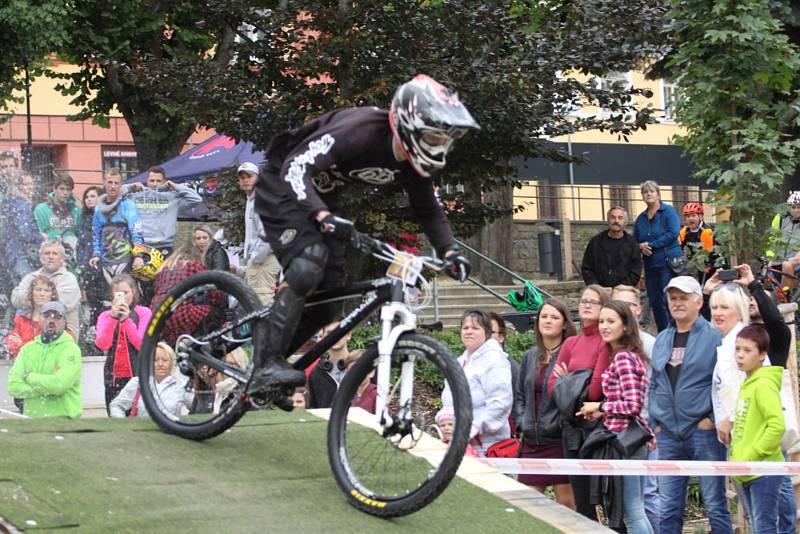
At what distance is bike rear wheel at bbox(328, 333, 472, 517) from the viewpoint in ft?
18.8

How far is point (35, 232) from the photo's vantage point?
12.7 m

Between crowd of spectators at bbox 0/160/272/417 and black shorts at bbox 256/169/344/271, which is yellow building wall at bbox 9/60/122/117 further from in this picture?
black shorts at bbox 256/169/344/271

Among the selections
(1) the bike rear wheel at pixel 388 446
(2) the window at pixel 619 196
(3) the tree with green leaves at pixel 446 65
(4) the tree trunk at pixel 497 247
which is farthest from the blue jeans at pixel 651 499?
(2) the window at pixel 619 196

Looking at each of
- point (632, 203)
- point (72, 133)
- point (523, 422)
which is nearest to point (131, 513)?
point (523, 422)

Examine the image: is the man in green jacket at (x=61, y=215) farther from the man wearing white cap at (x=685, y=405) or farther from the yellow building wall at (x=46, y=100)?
the yellow building wall at (x=46, y=100)

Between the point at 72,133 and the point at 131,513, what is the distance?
28798mm

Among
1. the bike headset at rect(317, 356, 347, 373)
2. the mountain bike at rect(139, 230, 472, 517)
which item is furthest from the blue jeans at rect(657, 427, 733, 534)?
the mountain bike at rect(139, 230, 472, 517)

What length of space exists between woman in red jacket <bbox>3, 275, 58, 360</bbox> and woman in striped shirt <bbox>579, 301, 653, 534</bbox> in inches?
196

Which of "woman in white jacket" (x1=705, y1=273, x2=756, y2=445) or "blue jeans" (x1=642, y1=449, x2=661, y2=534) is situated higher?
"woman in white jacket" (x1=705, y1=273, x2=756, y2=445)

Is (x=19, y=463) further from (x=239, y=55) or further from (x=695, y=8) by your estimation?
(x=239, y=55)

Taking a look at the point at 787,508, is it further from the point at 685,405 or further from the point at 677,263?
the point at 677,263

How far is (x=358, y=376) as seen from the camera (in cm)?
598

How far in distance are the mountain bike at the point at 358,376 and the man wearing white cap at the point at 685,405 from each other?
8.77ft

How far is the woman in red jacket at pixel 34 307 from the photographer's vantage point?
34.8 feet
